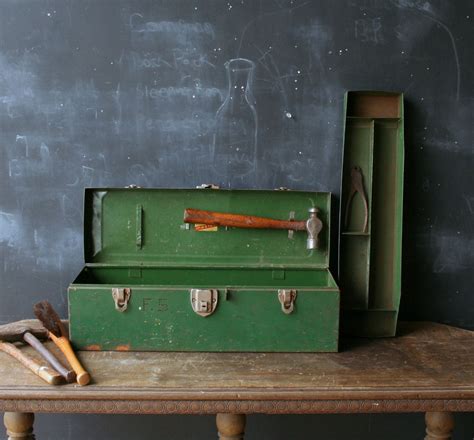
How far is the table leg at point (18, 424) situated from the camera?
67.1 inches

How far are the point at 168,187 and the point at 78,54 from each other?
2.24 ft

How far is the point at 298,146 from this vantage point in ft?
7.32

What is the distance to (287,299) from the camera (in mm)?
1827

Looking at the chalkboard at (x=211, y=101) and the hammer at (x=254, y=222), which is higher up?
the chalkboard at (x=211, y=101)

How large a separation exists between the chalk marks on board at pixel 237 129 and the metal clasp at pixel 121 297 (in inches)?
27.3

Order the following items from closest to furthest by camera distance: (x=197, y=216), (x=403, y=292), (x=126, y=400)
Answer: (x=126, y=400), (x=197, y=216), (x=403, y=292)

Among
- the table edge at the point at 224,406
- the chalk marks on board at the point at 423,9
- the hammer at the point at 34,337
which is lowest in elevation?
the table edge at the point at 224,406

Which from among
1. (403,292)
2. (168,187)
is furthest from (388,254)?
(168,187)

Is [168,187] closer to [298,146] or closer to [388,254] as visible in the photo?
[298,146]

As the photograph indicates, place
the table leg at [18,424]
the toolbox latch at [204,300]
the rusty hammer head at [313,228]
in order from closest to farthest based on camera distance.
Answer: the table leg at [18,424], the toolbox latch at [204,300], the rusty hammer head at [313,228]

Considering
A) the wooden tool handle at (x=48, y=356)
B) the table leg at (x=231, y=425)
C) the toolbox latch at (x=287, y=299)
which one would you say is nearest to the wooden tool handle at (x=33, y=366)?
the wooden tool handle at (x=48, y=356)

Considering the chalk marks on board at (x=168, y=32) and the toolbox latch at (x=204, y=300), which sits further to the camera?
the chalk marks on board at (x=168, y=32)

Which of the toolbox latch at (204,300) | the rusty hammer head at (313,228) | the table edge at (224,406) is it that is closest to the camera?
the table edge at (224,406)

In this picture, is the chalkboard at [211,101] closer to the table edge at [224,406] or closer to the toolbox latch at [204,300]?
the toolbox latch at [204,300]
